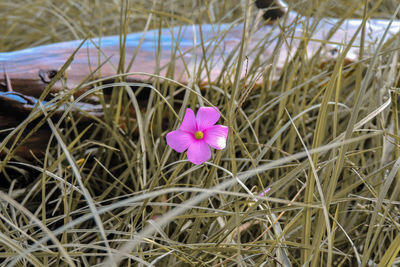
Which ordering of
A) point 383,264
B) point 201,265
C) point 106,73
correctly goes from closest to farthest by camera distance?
point 383,264 → point 201,265 → point 106,73

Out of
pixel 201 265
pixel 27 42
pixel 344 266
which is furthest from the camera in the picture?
pixel 27 42

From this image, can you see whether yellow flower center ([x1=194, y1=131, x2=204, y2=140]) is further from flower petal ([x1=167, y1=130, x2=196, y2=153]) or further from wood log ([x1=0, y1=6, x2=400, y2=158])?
wood log ([x1=0, y1=6, x2=400, y2=158])

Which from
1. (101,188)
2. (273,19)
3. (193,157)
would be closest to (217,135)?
(193,157)

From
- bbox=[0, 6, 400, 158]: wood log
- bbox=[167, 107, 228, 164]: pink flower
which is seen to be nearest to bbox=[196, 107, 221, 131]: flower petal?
bbox=[167, 107, 228, 164]: pink flower

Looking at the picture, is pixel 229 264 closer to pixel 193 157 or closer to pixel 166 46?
pixel 193 157

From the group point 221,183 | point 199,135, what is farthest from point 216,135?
point 221,183

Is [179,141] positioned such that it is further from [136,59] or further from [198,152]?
[136,59]

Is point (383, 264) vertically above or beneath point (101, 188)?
above
